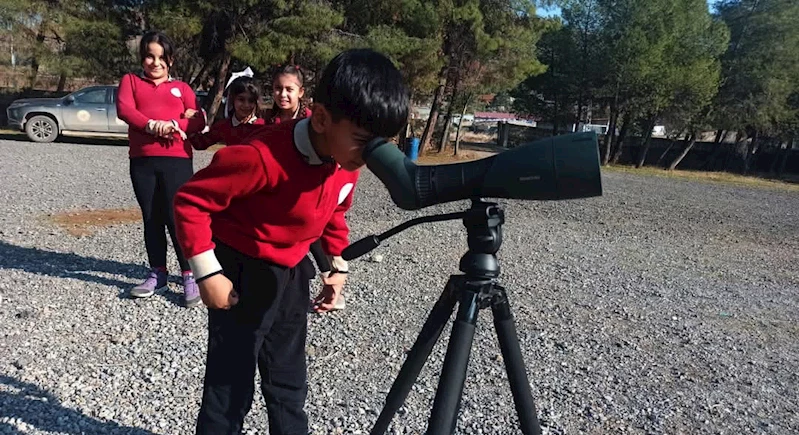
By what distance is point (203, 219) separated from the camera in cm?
169

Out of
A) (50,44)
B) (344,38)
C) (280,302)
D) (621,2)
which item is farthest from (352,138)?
(621,2)

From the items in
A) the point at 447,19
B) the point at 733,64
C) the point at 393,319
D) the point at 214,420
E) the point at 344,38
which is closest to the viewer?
the point at 214,420

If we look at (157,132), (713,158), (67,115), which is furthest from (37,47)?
(713,158)

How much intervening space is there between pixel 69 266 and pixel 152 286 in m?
1.20

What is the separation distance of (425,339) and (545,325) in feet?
9.19

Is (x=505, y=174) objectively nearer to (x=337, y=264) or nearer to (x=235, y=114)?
(x=337, y=264)

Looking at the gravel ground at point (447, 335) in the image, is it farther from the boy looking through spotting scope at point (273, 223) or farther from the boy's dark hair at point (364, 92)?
the boy's dark hair at point (364, 92)

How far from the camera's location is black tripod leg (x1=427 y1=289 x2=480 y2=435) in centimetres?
139

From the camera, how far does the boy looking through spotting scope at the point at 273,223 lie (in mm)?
1571

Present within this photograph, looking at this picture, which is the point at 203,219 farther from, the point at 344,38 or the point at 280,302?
the point at 344,38

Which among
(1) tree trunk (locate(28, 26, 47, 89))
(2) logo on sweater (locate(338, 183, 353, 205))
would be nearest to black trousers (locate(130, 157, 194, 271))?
(2) logo on sweater (locate(338, 183, 353, 205))

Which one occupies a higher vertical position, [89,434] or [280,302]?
[280,302]

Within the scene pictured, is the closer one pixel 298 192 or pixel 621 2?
pixel 298 192

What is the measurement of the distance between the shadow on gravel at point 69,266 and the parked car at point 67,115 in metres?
11.6
